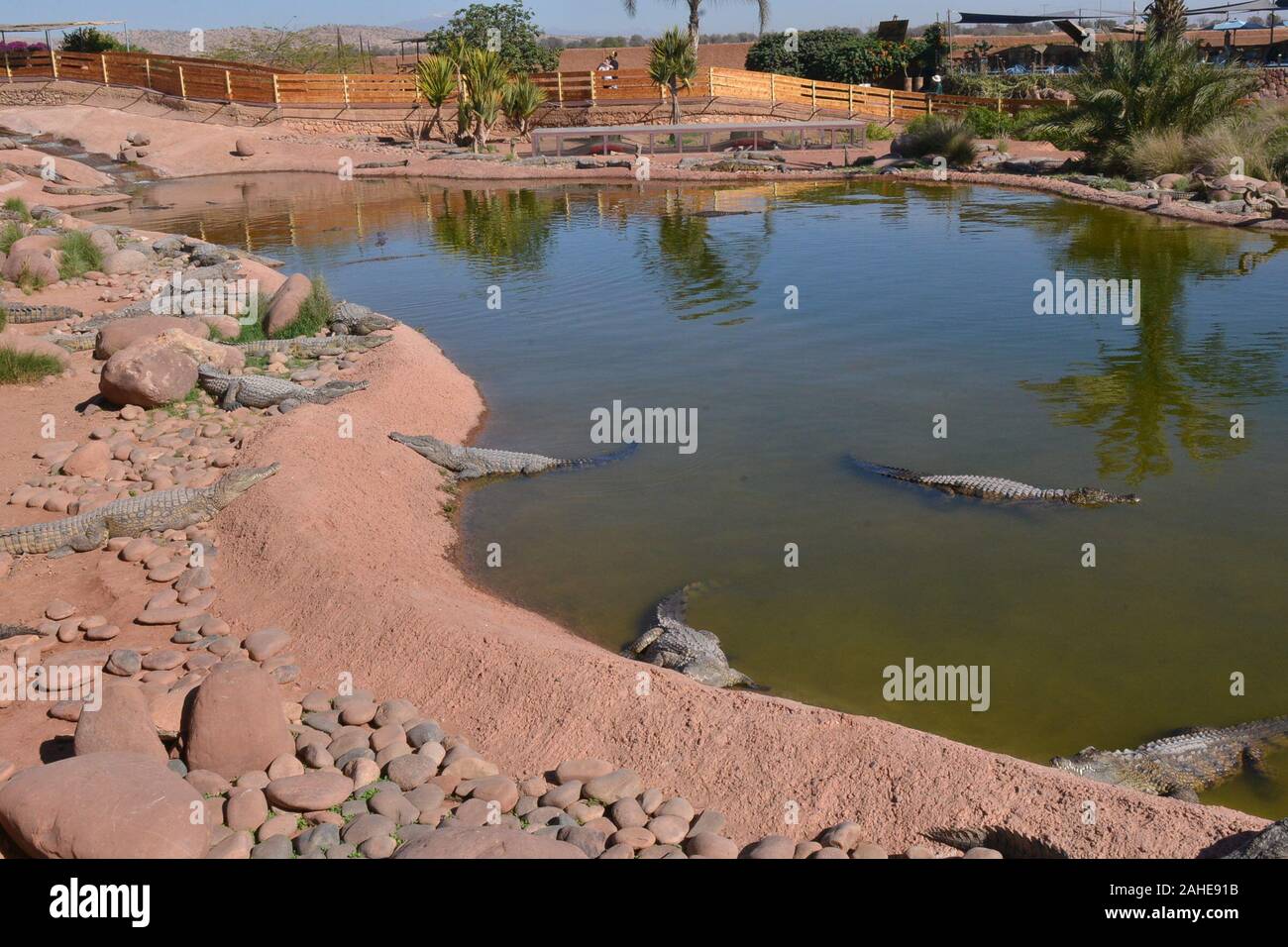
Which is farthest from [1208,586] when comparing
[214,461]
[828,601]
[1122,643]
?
[214,461]

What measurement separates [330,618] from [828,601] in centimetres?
308

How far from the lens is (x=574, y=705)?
5.36 meters

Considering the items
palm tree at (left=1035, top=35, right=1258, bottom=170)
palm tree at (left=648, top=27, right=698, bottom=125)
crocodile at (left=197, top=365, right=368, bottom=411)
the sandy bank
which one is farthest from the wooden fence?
the sandy bank

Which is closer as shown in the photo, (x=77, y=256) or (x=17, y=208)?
(x=77, y=256)

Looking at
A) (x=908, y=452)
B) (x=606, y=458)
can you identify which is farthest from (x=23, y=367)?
(x=908, y=452)

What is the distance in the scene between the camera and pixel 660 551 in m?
7.91

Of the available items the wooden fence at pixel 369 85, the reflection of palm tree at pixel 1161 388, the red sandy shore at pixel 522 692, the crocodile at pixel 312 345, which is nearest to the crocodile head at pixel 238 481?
the red sandy shore at pixel 522 692

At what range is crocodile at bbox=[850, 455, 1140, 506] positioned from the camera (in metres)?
8.29

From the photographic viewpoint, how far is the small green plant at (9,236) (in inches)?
632

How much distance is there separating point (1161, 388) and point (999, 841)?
25.6 ft

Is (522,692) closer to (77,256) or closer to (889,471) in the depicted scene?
(889,471)

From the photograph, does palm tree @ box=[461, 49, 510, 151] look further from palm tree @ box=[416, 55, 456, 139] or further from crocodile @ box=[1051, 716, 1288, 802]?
crocodile @ box=[1051, 716, 1288, 802]

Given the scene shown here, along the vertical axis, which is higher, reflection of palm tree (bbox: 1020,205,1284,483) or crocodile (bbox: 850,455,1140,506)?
reflection of palm tree (bbox: 1020,205,1284,483)

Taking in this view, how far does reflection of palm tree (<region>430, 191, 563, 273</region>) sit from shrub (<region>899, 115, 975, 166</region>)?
9402 mm
